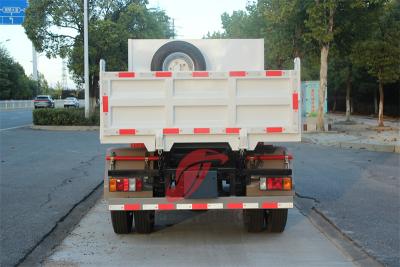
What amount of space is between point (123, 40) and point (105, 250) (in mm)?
26186

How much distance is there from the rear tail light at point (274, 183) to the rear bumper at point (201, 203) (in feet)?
0.39

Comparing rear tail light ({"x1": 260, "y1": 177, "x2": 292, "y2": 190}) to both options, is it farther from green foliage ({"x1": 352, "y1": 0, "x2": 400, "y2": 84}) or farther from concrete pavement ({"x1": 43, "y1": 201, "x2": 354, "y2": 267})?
green foliage ({"x1": 352, "y1": 0, "x2": 400, "y2": 84})

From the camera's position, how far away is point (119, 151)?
6.72 m

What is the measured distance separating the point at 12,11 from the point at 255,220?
51.3 ft

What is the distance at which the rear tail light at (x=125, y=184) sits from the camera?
6562 mm

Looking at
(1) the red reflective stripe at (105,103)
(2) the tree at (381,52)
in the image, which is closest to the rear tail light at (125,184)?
(1) the red reflective stripe at (105,103)

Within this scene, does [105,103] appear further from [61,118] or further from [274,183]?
[61,118]

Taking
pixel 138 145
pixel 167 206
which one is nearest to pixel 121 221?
pixel 167 206

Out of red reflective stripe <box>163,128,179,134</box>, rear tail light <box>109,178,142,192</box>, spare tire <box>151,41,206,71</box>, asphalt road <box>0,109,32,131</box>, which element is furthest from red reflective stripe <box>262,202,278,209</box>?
asphalt road <box>0,109,32,131</box>

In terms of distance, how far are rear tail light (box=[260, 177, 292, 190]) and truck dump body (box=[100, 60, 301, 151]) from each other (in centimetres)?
48

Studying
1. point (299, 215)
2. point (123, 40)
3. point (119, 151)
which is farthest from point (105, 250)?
point (123, 40)

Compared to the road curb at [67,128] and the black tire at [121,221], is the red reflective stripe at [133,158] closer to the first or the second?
the black tire at [121,221]

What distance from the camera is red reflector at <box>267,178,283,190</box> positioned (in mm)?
6598

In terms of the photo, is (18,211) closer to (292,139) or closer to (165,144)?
(165,144)
